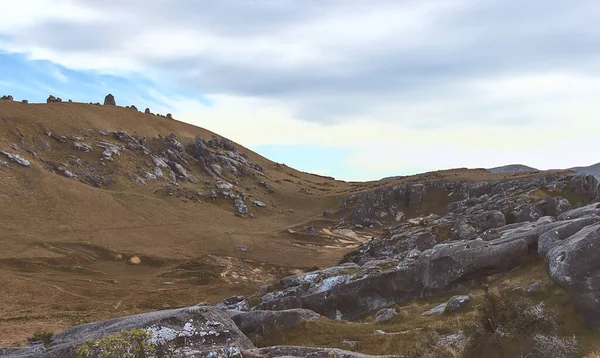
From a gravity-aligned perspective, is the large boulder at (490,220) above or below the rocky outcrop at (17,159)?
below

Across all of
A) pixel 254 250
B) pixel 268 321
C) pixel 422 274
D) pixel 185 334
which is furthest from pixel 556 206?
pixel 185 334

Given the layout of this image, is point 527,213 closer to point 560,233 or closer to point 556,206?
point 556,206

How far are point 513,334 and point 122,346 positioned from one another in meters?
9.73

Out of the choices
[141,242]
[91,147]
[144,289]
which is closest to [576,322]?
[144,289]

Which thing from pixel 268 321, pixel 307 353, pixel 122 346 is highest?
pixel 122 346

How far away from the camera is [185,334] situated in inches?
552

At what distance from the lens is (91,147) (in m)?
115

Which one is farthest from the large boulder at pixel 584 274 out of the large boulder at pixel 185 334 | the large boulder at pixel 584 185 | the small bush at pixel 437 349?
the large boulder at pixel 584 185

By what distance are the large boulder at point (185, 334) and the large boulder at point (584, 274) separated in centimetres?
1066

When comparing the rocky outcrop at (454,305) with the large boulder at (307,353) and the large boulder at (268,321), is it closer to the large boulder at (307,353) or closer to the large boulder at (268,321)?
the large boulder at (268,321)

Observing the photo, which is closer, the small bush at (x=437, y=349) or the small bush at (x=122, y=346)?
the small bush at (x=122, y=346)

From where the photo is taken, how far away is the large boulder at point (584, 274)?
14.5 meters

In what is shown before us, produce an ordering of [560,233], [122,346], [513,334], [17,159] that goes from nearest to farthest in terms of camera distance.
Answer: [122,346]
[513,334]
[560,233]
[17,159]

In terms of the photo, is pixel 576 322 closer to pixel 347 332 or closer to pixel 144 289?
pixel 347 332
